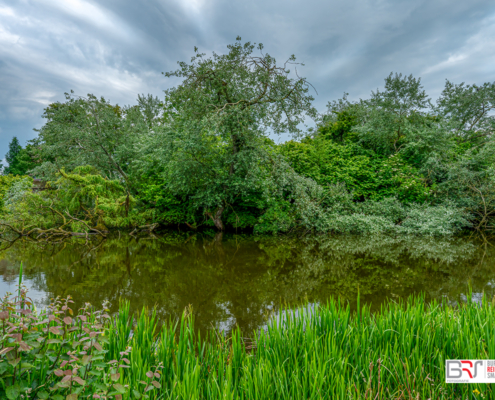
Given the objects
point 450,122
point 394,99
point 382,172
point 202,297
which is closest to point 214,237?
point 202,297

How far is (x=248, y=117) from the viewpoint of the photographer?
11242 millimetres

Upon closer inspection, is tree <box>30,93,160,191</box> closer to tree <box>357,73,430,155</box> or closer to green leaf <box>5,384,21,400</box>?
tree <box>357,73,430,155</box>

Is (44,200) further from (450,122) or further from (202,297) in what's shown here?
(450,122)

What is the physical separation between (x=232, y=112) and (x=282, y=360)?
9.79 meters

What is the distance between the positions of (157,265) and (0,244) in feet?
23.6

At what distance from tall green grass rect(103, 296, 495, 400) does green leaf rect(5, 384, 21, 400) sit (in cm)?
59

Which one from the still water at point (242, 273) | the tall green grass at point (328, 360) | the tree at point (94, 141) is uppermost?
the tree at point (94, 141)

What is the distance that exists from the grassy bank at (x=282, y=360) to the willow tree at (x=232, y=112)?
900 cm

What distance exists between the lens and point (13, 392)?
49.5 inches

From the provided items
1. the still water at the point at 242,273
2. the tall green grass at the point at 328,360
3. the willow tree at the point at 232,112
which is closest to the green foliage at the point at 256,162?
the willow tree at the point at 232,112

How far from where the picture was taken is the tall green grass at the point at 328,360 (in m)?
1.77

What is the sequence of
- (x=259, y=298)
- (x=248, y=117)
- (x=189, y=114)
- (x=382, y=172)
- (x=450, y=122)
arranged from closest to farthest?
(x=259, y=298)
(x=248, y=117)
(x=189, y=114)
(x=382, y=172)
(x=450, y=122)

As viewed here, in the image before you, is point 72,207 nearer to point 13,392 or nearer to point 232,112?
point 232,112

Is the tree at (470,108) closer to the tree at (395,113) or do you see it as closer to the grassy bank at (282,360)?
→ the tree at (395,113)
